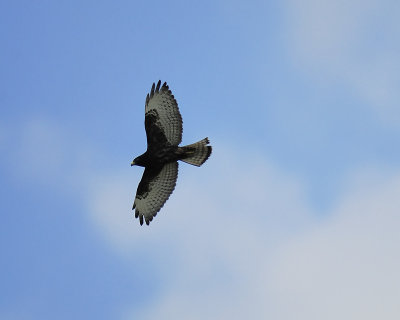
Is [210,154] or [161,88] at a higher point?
[161,88]

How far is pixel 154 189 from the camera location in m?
22.0

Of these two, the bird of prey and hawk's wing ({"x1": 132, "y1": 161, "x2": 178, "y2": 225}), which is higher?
the bird of prey

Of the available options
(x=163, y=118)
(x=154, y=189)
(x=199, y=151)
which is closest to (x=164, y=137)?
(x=163, y=118)

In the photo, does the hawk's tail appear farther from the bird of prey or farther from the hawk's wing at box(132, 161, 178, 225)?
the hawk's wing at box(132, 161, 178, 225)

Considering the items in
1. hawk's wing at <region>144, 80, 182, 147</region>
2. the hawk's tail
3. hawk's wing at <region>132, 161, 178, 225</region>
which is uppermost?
hawk's wing at <region>144, 80, 182, 147</region>

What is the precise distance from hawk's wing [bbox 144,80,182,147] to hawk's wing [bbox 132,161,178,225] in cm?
95

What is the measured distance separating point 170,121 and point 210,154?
1389mm

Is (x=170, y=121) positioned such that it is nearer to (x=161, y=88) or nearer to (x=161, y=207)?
(x=161, y=88)

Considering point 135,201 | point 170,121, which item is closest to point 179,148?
point 170,121

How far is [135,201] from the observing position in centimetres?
2219

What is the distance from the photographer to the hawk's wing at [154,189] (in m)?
21.8

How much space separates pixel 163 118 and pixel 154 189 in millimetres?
2194

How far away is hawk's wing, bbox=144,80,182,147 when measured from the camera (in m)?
21.0

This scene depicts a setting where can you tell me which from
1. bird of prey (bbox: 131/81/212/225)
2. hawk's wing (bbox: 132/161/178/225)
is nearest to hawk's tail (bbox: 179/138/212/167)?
bird of prey (bbox: 131/81/212/225)
